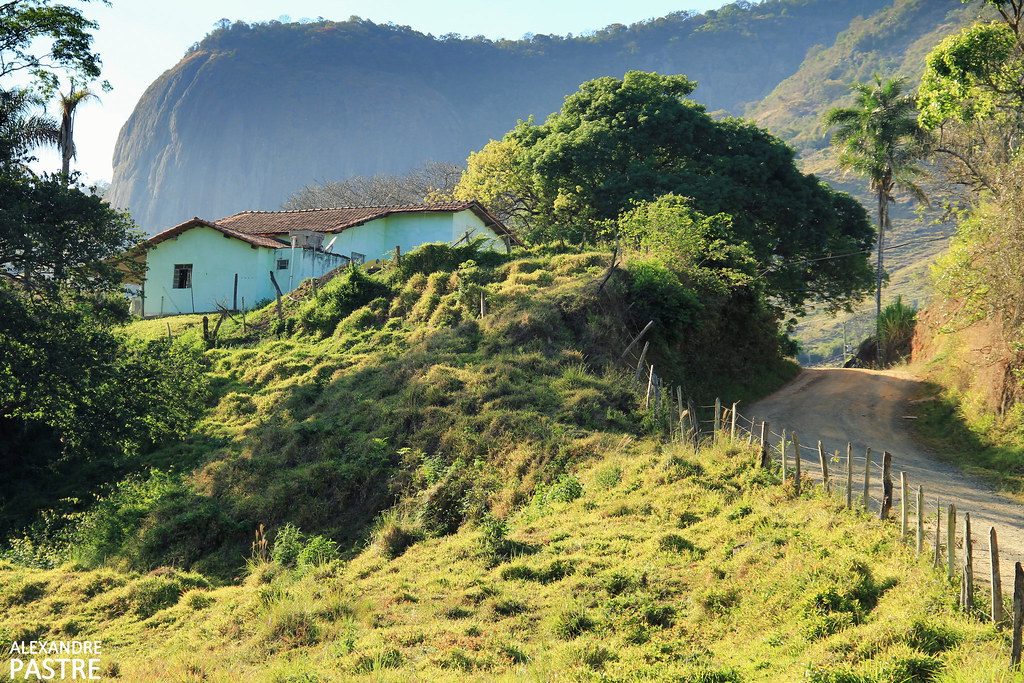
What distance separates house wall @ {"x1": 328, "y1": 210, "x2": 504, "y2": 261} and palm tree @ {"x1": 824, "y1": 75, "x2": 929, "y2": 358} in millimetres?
18709

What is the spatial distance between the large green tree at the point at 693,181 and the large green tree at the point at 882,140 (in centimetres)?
212

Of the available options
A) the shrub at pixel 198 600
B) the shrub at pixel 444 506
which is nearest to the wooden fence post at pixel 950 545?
the shrub at pixel 444 506

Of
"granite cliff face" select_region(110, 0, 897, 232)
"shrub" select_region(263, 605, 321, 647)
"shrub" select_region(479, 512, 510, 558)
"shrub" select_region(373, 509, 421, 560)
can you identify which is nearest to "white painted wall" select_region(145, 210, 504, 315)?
"shrub" select_region(373, 509, 421, 560)

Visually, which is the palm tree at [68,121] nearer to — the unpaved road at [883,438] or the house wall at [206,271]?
the house wall at [206,271]

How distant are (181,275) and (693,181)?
2383 centimetres

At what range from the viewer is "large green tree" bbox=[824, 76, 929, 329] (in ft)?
122

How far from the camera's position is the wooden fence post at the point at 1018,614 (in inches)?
286

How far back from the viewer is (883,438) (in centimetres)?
2033

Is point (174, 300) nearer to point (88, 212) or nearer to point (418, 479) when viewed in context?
point (88, 212)

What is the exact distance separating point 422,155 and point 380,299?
150 metres

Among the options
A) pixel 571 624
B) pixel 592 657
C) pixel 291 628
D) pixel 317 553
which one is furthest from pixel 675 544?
pixel 317 553

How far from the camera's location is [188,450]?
805 inches

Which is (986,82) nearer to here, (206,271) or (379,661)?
(379,661)

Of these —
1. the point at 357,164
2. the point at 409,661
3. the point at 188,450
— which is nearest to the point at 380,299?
the point at 188,450
